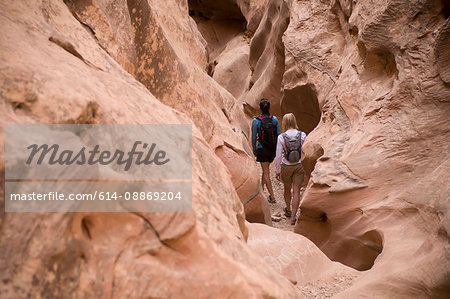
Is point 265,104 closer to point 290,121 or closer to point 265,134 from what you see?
point 265,134

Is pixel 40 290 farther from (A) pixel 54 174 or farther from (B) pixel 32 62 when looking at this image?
(B) pixel 32 62

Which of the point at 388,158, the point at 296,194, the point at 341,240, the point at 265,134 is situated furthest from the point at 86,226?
the point at 265,134

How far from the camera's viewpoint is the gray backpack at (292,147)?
430 centimetres

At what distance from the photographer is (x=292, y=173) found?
178 inches

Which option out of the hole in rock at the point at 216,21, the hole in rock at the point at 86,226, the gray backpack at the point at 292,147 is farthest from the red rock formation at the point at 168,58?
the hole in rock at the point at 216,21

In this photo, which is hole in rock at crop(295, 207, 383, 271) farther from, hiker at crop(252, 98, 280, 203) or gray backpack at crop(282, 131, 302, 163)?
hiker at crop(252, 98, 280, 203)

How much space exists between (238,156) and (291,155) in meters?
0.92

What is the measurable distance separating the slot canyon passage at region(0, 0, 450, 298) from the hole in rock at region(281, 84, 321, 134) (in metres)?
0.11

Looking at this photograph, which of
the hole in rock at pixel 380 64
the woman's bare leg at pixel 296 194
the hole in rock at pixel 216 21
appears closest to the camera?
the hole in rock at pixel 380 64

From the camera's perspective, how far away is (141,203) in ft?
3.96

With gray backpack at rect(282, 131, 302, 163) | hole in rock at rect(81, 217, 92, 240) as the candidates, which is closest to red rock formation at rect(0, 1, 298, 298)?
hole in rock at rect(81, 217, 92, 240)

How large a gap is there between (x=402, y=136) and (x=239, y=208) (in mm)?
2201

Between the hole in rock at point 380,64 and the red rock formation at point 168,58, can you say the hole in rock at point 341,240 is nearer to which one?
the red rock formation at point 168,58

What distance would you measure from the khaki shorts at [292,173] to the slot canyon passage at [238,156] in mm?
416
